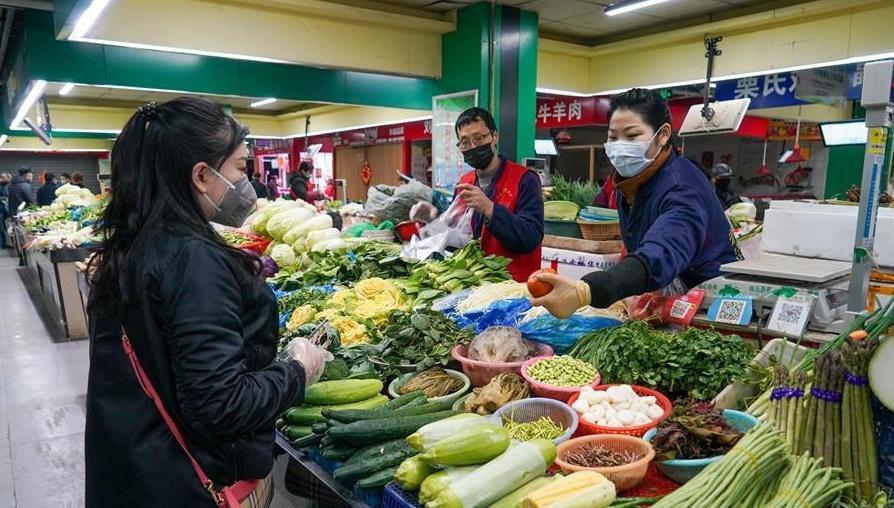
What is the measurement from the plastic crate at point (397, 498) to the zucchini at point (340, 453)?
0.75 feet

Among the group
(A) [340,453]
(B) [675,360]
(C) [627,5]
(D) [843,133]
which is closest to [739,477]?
(B) [675,360]

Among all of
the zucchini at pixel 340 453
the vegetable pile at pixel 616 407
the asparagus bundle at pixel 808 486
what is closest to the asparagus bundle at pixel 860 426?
the asparagus bundle at pixel 808 486

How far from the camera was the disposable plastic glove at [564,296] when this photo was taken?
1.84m

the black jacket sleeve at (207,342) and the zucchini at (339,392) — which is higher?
the black jacket sleeve at (207,342)

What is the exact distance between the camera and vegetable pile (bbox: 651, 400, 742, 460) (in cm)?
157

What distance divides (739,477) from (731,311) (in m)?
1.06

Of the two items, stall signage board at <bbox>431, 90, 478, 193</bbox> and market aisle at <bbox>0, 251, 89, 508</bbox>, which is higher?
stall signage board at <bbox>431, 90, 478, 193</bbox>

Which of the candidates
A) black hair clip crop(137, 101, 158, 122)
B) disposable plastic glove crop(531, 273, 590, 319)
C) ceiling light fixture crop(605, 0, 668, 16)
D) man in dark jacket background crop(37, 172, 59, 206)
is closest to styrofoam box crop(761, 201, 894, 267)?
disposable plastic glove crop(531, 273, 590, 319)

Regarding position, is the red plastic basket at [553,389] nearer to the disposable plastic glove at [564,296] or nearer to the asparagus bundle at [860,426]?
the disposable plastic glove at [564,296]

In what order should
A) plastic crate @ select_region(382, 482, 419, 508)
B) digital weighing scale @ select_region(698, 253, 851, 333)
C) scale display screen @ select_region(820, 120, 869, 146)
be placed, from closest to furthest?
plastic crate @ select_region(382, 482, 419, 508) < digital weighing scale @ select_region(698, 253, 851, 333) < scale display screen @ select_region(820, 120, 869, 146)

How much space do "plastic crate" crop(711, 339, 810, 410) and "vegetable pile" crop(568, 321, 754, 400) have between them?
4 cm

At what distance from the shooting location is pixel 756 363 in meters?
1.94

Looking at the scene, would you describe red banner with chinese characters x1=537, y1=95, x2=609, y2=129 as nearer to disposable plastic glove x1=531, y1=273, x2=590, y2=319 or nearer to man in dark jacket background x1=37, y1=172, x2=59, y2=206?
disposable plastic glove x1=531, y1=273, x2=590, y2=319

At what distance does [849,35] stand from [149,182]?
27.9ft
